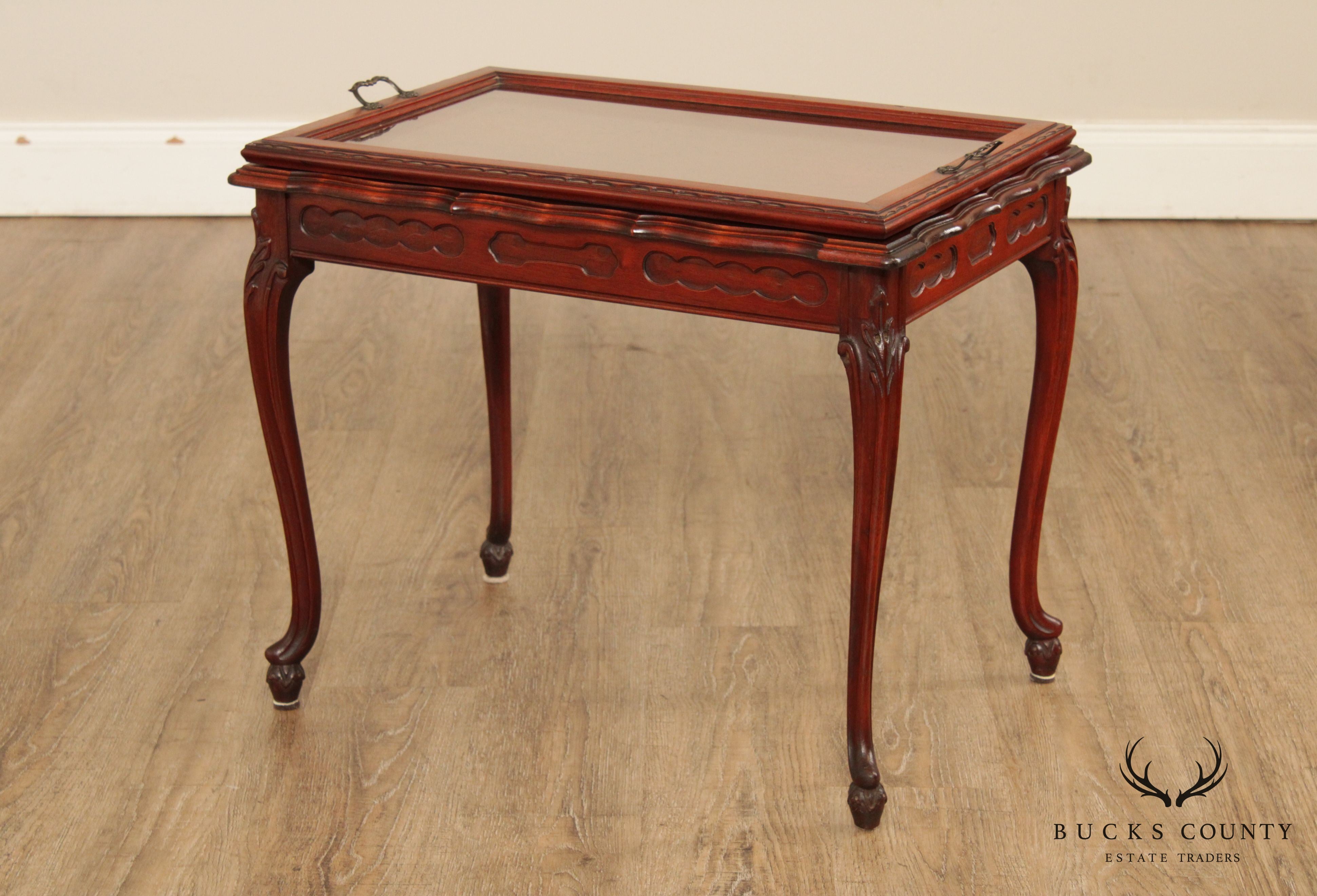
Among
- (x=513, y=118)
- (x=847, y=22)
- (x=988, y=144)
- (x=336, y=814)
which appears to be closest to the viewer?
(x=988, y=144)

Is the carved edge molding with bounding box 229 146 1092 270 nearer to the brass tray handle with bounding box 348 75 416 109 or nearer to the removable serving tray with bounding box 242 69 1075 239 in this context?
the removable serving tray with bounding box 242 69 1075 239

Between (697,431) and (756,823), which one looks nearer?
(756,823)

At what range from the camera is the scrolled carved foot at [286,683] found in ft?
6.04

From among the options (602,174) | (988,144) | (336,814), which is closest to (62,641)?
(336,814)

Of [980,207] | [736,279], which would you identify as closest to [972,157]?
[980,207]

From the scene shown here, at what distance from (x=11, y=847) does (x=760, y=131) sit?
1.15 metres

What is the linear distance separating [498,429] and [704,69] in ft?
6.50

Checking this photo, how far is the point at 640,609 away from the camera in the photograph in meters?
2.08

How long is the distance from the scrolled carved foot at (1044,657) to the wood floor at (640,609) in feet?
0.09

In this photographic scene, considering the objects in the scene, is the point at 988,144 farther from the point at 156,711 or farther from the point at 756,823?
the point at 156,711

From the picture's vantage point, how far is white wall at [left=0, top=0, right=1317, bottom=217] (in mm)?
3727

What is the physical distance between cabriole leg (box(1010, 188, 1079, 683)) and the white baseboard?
6.95ft

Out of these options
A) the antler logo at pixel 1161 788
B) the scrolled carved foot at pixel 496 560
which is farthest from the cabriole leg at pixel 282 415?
the antler logo at pixel 1161 788

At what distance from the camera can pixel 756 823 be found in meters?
1.65
